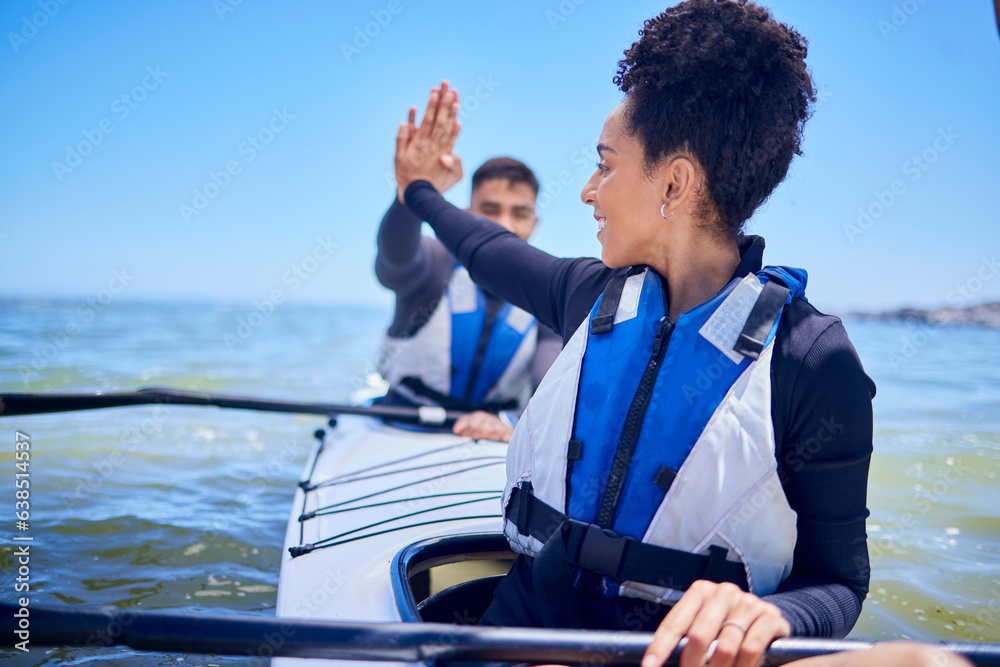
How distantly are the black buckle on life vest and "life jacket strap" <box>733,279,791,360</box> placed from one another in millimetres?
363

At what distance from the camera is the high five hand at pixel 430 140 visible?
1.86m

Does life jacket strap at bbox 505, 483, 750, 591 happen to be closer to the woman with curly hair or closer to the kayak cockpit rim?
the woman with curly hair

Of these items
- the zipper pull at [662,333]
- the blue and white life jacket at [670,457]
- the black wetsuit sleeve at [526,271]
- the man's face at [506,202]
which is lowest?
the blue and white life jacket at [670,457]

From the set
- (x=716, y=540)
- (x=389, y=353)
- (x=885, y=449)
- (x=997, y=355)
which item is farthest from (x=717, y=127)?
(x=997, y=355)

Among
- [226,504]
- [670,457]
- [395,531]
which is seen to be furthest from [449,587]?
[226,504]

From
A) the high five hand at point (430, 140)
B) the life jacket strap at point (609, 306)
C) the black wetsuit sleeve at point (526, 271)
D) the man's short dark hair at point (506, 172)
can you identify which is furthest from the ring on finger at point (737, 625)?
the man's short dark hair at point (506, 172)

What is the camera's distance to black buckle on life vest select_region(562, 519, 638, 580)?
3.54ft

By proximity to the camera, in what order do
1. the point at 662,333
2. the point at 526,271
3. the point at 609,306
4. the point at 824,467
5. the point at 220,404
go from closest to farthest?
the point at 824,467 < the point at 662,333 < the point at 609,306 < the point at 526,271 < the point at 220,404

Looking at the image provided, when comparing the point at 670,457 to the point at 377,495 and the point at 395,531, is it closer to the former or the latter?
the point at 395,531

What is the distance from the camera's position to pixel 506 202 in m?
3.45

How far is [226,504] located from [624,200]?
321 centimetres

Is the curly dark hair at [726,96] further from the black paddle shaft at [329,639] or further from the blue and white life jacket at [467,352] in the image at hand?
the blue and white life jacket at [467,352]

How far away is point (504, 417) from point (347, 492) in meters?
0.90

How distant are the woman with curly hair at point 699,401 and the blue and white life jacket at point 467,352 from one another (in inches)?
75.6
